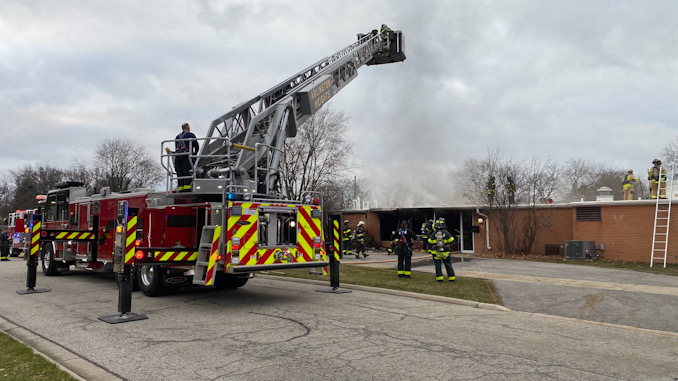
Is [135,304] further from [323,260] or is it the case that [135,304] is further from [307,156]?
[307,156]

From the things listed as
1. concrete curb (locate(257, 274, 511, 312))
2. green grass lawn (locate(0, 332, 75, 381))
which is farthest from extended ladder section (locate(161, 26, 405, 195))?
green grass lawn (locate(0, 332, 75, 381))

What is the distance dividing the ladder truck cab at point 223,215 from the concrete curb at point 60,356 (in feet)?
4.95

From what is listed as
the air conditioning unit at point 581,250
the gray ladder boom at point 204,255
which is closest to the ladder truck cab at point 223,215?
the gray ladder boom at point 204,255

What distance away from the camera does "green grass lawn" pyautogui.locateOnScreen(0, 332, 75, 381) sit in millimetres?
4250

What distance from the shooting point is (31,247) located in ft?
32.3

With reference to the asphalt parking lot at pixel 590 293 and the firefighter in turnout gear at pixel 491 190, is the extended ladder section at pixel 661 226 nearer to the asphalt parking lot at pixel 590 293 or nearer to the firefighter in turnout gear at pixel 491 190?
the asphalt parking lot at pixel 590 293

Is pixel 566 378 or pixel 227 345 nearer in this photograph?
pixel 566 378

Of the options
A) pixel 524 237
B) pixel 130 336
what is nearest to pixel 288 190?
pixel 524 237

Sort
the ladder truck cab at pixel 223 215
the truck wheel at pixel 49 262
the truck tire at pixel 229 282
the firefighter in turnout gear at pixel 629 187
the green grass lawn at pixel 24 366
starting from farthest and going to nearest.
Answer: the firefighter in turnout gear at pixel 629 187 < the truck wheel at pixel 49 262 < the truck tire at pixel 229 282 < the ladder truck cab at pixel 223 215 < the green grass lawn at pixel 24 366

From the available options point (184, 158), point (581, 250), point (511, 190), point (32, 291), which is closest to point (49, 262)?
point (32, 291)

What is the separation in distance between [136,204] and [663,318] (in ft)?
33.2

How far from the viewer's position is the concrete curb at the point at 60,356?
445cm

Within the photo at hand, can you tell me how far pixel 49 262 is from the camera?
13.0 m

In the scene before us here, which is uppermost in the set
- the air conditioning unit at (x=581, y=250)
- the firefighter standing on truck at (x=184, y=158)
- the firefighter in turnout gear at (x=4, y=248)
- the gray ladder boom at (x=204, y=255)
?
the firefighter standing on truck at (x=184, y=158)
